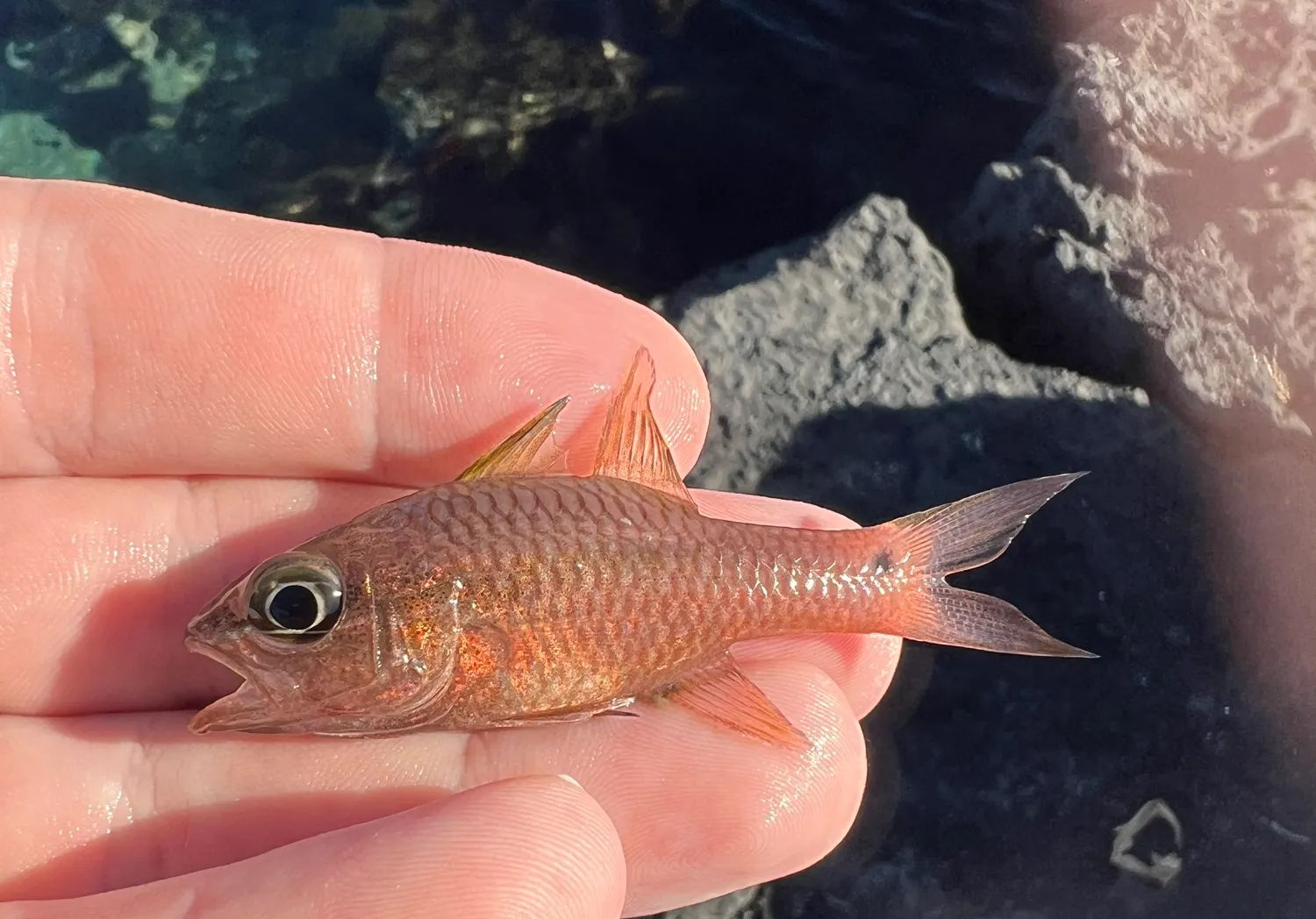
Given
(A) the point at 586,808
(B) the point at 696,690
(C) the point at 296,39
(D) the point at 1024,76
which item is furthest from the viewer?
(C) the point at 296,39

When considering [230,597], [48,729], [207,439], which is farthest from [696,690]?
[48,729]

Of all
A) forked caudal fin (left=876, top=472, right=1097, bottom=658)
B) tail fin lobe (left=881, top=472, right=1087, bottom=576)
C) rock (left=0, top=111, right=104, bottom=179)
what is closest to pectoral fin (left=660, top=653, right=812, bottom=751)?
forked caudal fin (left=876, top=472, right=1097, bottom=658)

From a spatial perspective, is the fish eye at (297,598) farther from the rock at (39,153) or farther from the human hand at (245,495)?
the rock at (39,153)

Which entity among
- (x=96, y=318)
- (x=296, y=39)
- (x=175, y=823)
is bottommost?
(x=175, y=823)

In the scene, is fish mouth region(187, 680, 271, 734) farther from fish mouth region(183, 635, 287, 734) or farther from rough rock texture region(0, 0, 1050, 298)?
rough rock texture region(0, 0, 1050, 298)

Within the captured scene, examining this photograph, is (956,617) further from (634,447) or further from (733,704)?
(634,447)

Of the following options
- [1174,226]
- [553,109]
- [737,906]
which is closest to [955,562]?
[737,906]

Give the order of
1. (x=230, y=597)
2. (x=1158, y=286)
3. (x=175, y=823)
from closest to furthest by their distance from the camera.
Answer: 1. (x=230, y=597)
2. (x=175, y=823)
3. (x=1158, y=286)

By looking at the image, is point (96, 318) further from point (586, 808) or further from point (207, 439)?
point (586, 808)
